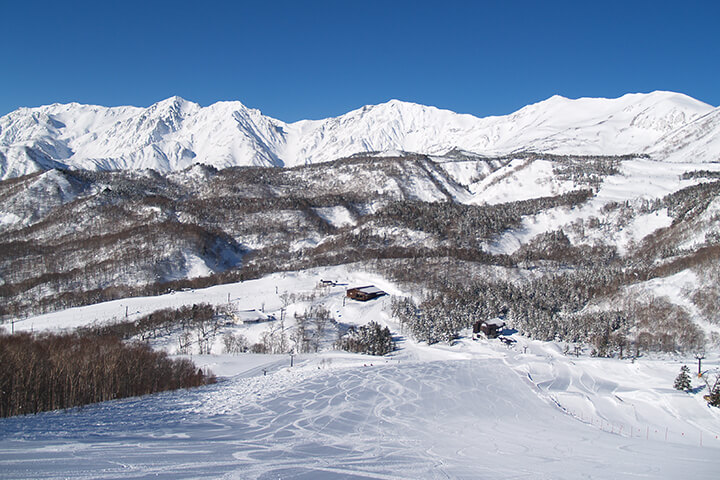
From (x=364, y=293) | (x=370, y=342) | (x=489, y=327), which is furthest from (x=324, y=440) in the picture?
(x=364, y=293)

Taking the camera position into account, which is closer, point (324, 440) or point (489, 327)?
point (324, 440)

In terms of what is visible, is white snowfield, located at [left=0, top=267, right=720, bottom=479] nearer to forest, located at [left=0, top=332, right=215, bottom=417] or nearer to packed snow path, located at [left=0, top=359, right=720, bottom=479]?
packed snow path, located at [left=0, top=359, right=720, bottom=479]

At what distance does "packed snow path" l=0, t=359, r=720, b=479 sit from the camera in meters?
19.0

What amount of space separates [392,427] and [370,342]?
201 ft

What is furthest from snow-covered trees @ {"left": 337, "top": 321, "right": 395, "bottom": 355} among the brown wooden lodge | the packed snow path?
the packed snow path

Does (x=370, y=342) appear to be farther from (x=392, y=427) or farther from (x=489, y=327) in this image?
(x=392, y=427)

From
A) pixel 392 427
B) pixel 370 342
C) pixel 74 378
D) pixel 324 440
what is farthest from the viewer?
pixel 370 342

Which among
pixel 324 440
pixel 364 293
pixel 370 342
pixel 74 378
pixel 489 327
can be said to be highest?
pixel 364 293

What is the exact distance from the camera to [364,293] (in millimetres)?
133500

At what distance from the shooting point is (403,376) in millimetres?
57188

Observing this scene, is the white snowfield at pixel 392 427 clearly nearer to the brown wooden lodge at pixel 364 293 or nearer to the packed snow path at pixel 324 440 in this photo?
the packed snow path at pixel 324 440

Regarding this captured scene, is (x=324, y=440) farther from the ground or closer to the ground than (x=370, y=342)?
farther from the ground

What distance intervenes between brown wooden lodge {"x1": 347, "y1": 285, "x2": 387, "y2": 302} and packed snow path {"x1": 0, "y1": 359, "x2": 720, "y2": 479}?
8465 centimetres

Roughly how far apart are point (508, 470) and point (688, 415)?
115 ft
